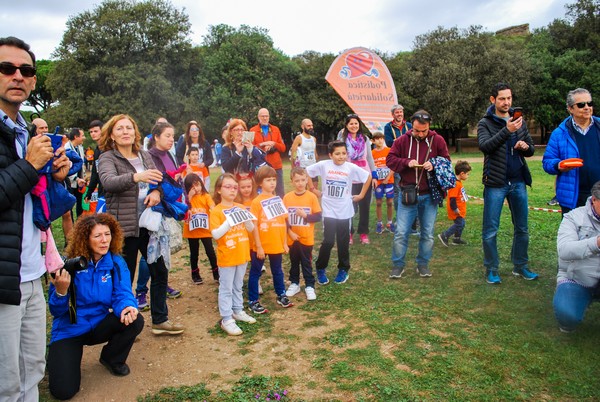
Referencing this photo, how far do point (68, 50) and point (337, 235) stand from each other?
3290 cm

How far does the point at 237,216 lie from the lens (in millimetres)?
4574

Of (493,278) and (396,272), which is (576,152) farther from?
(396,272)

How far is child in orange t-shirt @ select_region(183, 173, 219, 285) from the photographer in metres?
5.71

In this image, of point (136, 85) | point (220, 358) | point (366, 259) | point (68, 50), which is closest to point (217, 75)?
point (136, 85)

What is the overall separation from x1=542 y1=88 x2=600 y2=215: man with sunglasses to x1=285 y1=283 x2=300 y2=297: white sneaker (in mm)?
3219

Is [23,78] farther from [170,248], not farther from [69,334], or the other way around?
[170,248]

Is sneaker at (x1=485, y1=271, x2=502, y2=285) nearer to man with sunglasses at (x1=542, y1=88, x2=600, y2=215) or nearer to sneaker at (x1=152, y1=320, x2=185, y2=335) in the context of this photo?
man with sunglasses at (x1=542, y1=88, x2=600, y2=215)

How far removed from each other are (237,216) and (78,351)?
1.88m

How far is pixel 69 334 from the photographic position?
3510 mm

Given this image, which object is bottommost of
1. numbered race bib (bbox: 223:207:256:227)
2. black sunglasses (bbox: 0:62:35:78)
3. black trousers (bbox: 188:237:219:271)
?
black trousers (bbox: 188:237:219:271)

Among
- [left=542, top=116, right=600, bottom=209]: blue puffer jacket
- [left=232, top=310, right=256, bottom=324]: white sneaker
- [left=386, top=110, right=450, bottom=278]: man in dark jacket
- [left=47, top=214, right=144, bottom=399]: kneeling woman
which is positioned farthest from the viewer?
[left=386, top=110, right=450, bottom=278]: man in dark jacket

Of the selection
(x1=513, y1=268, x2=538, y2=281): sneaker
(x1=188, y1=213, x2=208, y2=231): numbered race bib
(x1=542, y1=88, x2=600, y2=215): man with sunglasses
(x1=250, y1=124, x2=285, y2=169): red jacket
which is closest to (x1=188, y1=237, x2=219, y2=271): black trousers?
(x1=188, y1=213, x2=208, y2=231): numbered race bib

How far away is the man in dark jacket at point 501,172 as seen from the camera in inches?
204

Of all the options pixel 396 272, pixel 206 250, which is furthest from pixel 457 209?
pixel 206 250
